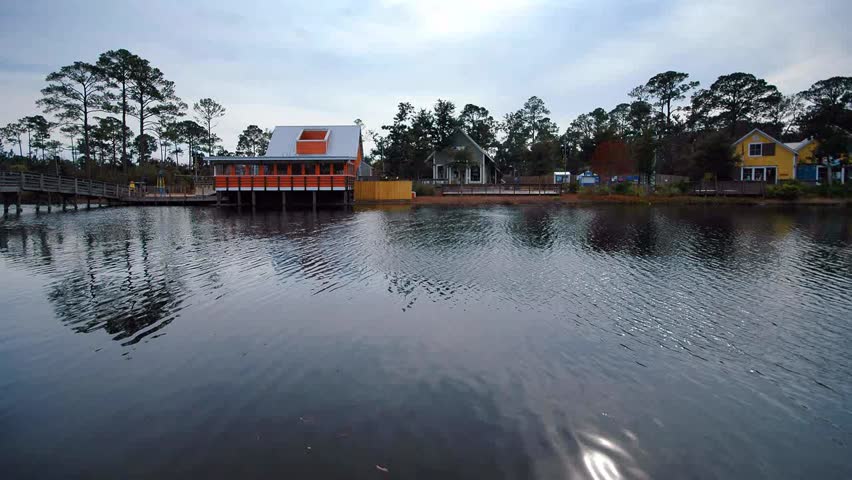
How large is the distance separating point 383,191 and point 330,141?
8.14 m

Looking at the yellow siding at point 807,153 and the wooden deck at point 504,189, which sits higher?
the yellow siding at point 807,153

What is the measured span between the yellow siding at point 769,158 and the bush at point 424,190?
33.3 m

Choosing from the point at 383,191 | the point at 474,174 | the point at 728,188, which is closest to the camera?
the point at 383,191

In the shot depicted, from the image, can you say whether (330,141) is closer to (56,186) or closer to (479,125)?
(56,186)

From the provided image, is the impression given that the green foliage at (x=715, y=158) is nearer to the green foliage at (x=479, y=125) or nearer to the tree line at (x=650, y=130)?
the tree line at (x=650, y=130)

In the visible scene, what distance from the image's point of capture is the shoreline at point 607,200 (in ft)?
139

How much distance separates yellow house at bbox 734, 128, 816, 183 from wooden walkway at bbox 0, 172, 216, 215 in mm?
56513

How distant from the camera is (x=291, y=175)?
40.3 m

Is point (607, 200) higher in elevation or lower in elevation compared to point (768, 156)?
lower

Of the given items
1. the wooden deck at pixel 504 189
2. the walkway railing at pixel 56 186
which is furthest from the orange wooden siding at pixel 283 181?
the wooden deck at pixel 504 189

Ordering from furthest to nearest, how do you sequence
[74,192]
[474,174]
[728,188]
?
[474,174] → [728,188] → [74,192]

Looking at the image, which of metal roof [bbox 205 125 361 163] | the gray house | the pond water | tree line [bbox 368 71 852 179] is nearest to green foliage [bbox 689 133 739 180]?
tree line [bbox 368 71 852 179]

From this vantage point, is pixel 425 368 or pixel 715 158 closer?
pixel 425 368

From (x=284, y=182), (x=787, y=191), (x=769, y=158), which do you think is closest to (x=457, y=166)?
(x=284, y=182)
